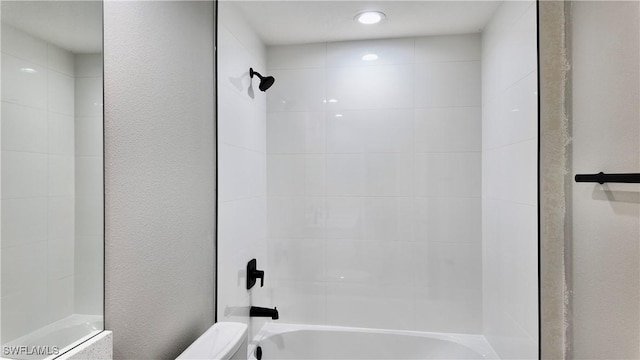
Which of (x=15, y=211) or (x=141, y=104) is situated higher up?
(x=141, y=104)

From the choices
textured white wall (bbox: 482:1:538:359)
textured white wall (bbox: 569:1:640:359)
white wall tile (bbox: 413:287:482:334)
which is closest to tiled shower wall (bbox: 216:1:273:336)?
white wall tile (bbox: 413:287:482:334)

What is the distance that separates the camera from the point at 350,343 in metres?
1.60

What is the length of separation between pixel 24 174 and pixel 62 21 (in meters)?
0.33

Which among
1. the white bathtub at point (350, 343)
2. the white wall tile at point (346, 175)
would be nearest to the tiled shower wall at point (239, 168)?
the white bathtub at point (350, 343)

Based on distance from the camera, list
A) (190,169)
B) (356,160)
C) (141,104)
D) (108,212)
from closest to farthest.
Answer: (108,212), (141,104), (190,169), (356,160)

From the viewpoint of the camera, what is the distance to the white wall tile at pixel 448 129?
1505 mm

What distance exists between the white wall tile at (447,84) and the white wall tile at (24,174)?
1.34 metres

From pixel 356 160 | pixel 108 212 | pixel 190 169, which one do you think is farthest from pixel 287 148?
pixel 108 212

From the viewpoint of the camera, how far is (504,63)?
137 centimetres

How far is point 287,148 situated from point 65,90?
937 mm

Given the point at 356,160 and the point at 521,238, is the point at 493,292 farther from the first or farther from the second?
the point at 356,160

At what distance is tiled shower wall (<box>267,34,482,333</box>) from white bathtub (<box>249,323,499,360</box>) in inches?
1.6

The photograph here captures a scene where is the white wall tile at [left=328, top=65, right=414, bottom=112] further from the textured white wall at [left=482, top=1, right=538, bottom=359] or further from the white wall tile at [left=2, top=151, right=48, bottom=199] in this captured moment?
the white wall tile at [left=2, top=151, right=48, bottom=199]

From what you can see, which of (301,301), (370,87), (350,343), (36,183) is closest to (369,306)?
(350,343)
